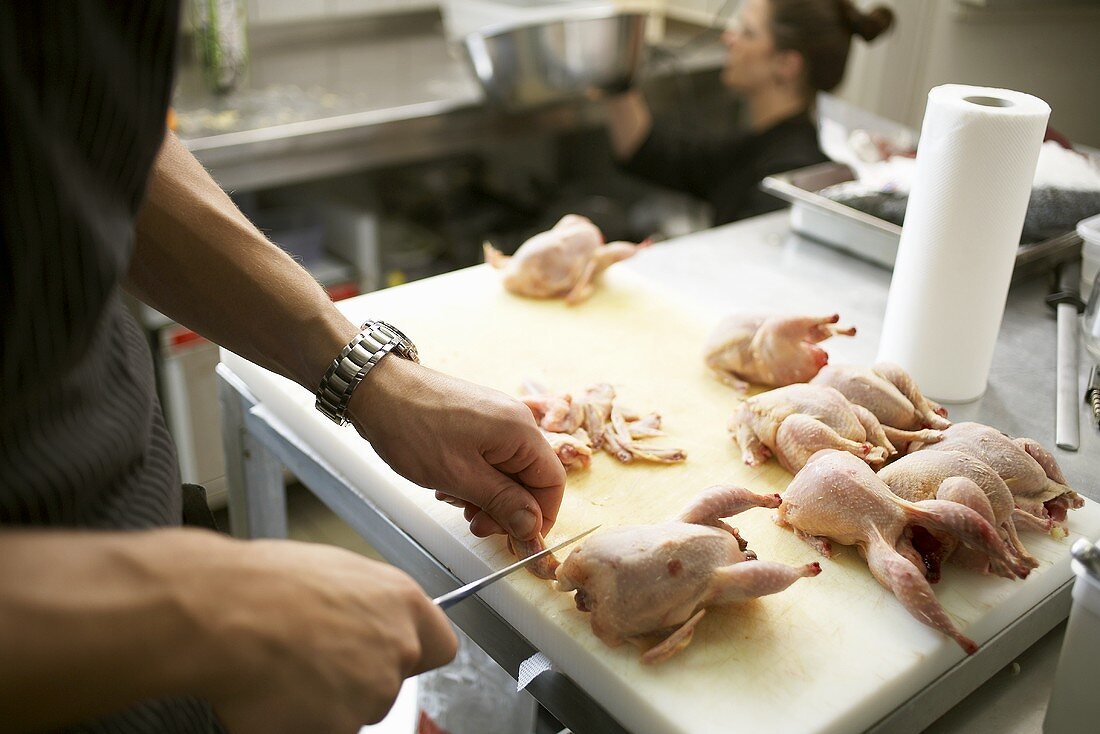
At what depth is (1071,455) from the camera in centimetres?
111

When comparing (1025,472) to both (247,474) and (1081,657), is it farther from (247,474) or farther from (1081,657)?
(247,474)

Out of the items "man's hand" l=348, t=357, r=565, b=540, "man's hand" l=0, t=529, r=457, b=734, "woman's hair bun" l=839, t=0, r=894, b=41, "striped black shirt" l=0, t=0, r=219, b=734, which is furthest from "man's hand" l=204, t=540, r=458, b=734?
"woman's hair bun" l=839, t=0, r=894, b=41

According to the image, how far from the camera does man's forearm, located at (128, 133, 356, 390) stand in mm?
910

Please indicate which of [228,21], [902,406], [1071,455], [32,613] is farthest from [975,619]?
[228,21]

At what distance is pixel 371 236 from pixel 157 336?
0.63 m

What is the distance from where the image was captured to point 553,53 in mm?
2340

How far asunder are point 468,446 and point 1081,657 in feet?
1.77

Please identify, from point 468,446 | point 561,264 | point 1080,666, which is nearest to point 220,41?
point 561,264

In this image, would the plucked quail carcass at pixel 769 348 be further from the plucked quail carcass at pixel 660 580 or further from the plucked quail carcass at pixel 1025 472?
the plucked quail carcass at pixel 660 580

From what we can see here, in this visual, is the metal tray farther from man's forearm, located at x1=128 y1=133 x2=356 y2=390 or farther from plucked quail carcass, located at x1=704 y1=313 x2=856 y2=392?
man's forearm, located at x1=128 y1=133 x2=356 y2=390

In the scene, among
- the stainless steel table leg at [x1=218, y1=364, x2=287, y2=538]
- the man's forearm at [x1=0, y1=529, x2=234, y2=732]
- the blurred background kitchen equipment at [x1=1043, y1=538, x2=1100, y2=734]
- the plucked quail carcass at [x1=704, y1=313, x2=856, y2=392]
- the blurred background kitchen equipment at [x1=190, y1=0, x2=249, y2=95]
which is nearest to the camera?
the man's forearm at [x1=0, y1=529, x2=234, y2=732]

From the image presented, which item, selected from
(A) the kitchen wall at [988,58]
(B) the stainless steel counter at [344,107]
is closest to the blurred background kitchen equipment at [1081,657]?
(A) the kitchen wall at [988,58]

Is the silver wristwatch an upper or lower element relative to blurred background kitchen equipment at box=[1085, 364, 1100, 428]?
upper

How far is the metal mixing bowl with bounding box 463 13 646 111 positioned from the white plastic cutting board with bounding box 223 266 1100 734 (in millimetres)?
1089
